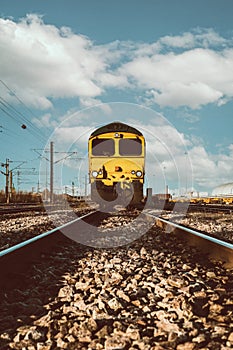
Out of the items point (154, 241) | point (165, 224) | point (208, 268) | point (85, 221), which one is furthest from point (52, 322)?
point (85, 221)

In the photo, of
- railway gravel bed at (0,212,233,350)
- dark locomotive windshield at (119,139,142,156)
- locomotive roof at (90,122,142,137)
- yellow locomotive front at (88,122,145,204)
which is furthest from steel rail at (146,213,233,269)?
locomotive roof at (90,122,142,137)

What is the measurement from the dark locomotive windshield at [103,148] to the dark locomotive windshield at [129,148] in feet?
1.12

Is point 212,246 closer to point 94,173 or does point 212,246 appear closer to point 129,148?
point 94,173

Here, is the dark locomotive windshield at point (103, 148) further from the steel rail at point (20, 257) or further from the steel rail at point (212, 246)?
the steel rail at point (20, 257)

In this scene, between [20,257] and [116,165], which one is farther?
[116,165]

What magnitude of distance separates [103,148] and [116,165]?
0.81m

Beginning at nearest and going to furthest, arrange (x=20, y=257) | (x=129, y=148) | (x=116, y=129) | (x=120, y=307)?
(x=120, y=307) < (x=20, y=257) < (x=129, y=148) < (x=116, y=129)

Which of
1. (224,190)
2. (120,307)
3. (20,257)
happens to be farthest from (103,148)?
(224,190)

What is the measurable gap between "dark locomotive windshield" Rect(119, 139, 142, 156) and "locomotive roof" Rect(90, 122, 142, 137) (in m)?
0.45

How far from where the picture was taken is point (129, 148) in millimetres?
15102

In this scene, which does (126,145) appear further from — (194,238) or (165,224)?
(194,238)

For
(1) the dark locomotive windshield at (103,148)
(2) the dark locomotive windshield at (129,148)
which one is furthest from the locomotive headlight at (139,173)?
(1) the dark locomotive windshield at (103,148)

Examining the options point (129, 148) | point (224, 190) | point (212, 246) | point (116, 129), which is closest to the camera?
point (212, 246)

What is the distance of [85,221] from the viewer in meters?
8.96
